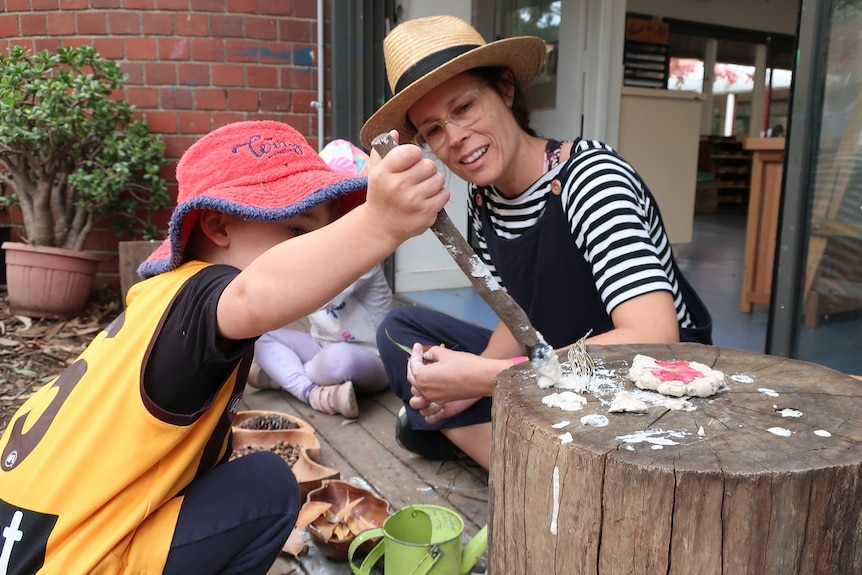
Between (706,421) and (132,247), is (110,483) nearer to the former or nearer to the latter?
(706,421)

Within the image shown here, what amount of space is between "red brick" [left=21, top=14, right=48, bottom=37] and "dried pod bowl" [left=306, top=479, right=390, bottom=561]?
3783 millimetres

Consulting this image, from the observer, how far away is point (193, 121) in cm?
416

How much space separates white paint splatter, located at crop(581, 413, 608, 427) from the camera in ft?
3.24

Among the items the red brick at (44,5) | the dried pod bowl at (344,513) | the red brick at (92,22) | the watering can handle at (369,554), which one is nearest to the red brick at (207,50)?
the red brick at (92,22)

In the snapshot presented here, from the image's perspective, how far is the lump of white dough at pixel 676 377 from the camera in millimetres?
1067

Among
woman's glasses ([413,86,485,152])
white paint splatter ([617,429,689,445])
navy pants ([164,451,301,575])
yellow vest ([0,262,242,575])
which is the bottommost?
navy pants ([164,451,301,575])

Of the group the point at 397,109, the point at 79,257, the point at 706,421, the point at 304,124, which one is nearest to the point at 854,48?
the point at 397,109

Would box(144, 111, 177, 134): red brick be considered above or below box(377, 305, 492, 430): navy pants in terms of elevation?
above

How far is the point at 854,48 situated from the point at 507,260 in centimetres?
108

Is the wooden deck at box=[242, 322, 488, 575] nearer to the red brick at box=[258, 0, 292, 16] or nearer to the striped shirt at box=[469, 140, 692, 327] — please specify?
the striped shirt at box=[469, 140, 692, 327]

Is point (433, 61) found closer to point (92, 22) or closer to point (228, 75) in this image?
point (228, 75)

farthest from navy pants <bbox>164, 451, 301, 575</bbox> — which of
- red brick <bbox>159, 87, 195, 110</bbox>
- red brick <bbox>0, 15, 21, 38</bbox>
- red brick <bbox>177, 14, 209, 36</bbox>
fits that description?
red brick <bbox>0, 15, 21, 38</bbox>

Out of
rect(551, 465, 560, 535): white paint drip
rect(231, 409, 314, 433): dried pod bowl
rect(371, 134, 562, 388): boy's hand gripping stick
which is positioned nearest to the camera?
rect(551, 465, 560, 535): white paint drip

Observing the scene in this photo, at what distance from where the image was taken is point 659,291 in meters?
1.40
